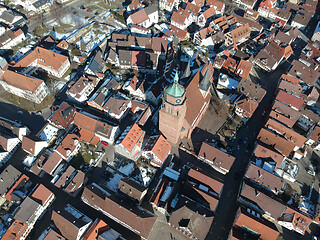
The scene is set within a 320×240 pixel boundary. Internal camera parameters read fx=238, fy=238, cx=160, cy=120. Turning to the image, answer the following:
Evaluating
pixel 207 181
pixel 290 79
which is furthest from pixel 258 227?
pixel 290 79

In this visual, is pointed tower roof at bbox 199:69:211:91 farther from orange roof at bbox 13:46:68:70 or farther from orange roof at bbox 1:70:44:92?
orange roof at bbox 1:70:44:92

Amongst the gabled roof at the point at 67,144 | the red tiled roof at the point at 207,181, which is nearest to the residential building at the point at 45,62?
the gabled roof at the point at 67,144

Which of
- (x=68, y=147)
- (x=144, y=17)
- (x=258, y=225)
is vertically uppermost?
(x=144, y=17)

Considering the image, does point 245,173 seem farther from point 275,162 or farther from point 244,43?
point 244,43

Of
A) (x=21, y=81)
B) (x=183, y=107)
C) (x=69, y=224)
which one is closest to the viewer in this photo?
(x=69, y=224)

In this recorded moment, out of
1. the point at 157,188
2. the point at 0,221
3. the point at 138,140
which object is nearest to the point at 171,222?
the point at 157,188

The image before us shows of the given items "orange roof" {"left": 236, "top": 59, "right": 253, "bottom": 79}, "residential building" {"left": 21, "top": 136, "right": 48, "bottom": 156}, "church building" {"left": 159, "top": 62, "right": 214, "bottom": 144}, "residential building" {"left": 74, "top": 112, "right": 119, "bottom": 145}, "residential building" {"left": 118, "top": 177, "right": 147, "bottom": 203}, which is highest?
"orange roof" {"left": 236, "top": 59, "right": 253, "bottom": 79}

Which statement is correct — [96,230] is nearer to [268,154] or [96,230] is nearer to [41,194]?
[41,194]

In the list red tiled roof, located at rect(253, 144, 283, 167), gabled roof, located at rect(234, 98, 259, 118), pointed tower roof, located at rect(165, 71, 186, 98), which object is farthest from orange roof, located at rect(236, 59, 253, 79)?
pointed tower roof, located at rect(165, 71, 186, 98)
